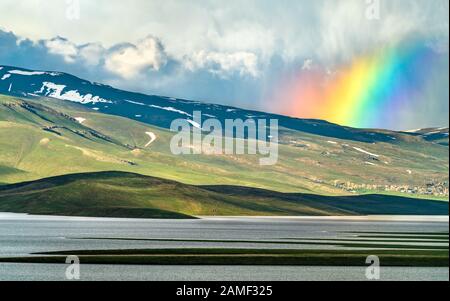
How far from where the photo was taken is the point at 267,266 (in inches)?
4390

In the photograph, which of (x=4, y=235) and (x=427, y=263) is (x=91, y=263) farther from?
(x=4, y=235)

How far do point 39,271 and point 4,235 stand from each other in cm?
8403

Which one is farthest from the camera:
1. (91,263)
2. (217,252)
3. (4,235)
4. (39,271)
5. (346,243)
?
(4,235)

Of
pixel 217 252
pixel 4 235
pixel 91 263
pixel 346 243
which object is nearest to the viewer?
pixel 91 263

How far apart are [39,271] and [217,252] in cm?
3640
